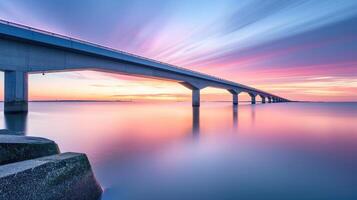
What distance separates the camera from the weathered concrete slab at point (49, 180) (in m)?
2.27

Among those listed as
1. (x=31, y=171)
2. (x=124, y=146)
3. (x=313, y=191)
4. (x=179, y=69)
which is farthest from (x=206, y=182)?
(x=179, y=69)

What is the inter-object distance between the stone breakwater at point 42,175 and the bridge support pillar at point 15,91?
20560 millimetres

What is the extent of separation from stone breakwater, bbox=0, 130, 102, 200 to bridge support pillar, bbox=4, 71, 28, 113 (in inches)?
809

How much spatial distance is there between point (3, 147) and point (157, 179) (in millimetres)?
2975

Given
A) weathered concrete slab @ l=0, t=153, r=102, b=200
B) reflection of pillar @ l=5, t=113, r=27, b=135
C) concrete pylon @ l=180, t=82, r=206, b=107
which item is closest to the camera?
weathered concrete slab @ l=0, t=153, r=102, b=200

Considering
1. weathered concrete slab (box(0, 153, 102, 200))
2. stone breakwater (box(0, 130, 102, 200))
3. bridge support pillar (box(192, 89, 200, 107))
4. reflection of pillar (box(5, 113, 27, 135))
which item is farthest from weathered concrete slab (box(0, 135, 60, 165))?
→ bridge support pillar (box(192, 89, 200, 107))

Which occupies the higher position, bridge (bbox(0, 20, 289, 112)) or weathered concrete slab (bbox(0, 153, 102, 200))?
bridge (bbox(0, 20, 289, 112))

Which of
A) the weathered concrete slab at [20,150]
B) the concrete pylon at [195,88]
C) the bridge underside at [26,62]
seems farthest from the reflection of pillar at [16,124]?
the concrete pylon at [195,88]

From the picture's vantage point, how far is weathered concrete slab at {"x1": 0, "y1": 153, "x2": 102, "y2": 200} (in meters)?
2.27

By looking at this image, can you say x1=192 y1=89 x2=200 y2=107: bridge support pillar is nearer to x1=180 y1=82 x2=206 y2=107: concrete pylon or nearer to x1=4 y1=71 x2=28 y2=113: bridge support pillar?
x1=180 y1=82 x2=206 y2=107: concrete pylon

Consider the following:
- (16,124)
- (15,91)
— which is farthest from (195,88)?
(16,124)

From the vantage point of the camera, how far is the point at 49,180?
104 inches

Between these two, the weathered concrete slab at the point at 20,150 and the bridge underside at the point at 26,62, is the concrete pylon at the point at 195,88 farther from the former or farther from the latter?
the weathered concrete slab at the point at 20,150

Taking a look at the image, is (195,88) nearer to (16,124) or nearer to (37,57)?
(37,57)
